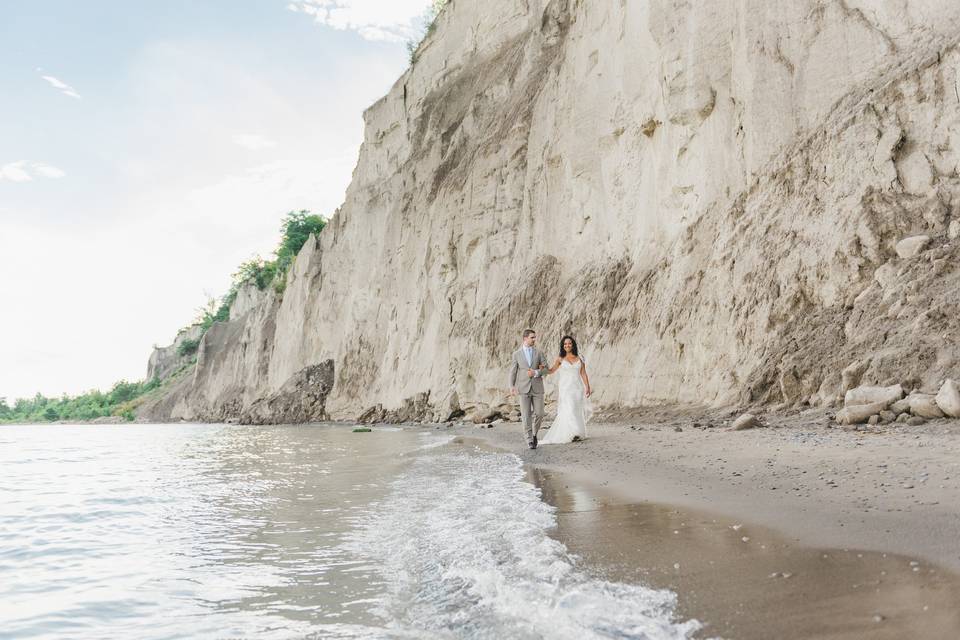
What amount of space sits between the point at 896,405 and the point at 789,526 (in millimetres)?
4000

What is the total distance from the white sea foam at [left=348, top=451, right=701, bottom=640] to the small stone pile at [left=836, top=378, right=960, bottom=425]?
11.8ft

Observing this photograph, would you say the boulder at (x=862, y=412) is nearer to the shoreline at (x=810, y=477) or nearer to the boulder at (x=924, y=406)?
the shoreline at (x=810, y=477)

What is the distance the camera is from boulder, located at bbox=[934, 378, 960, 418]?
6078mm

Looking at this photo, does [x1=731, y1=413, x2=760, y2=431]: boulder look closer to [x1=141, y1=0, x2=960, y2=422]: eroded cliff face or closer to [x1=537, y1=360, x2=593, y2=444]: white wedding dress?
[x1=141, y1=0, x2=960, y2=422]: eroded cliff face

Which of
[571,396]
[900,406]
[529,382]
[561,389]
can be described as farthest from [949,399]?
[529,382]

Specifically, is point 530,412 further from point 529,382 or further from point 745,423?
point 745,423

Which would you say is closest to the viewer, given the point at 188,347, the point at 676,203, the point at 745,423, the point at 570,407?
the point at 745,423

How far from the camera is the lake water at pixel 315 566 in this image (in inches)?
111

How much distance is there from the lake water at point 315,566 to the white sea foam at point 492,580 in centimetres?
1

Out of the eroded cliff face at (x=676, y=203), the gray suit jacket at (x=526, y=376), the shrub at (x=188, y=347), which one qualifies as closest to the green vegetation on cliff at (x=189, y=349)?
the shrub at (x=188, y=347)

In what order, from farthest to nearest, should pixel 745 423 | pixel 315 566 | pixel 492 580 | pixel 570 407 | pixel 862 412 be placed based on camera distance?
pixel 570 407, pixel 745 423, pixel 862 412, pixel 315 566, pixel 492 580

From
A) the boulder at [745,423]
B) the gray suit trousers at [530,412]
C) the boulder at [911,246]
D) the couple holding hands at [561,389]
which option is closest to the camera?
the boulder at [745,423]

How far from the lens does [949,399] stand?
614cm

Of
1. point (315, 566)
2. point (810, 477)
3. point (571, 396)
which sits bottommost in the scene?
point (315, 566)
